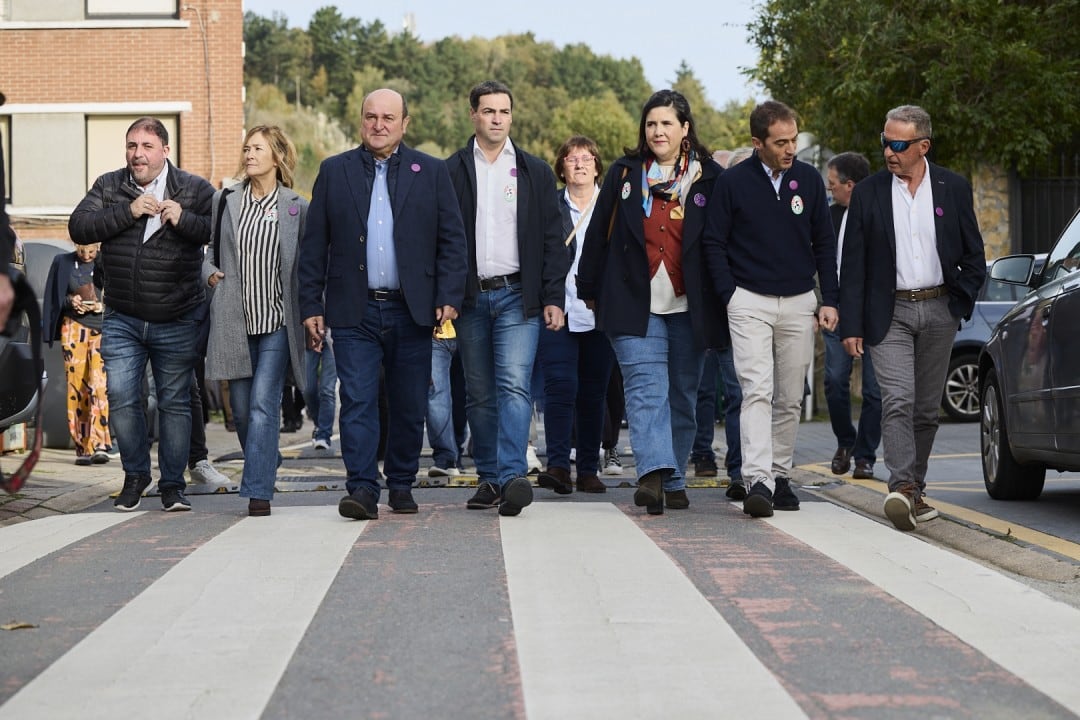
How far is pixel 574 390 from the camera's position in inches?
390

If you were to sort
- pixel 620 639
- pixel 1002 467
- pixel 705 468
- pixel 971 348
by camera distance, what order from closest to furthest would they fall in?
pixel 620 639
pixel 1002 467
pixel 705 468
pixel 971 348

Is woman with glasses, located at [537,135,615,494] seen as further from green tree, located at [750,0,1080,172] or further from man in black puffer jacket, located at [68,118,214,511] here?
green tree, located at [750,0,1080,172]

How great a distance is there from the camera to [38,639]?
5.25 meters

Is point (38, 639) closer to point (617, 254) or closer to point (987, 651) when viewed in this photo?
point (987, 651)

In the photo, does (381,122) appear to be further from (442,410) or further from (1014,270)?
(1014,270)

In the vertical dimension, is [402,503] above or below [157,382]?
below

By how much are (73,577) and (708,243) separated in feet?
11.4

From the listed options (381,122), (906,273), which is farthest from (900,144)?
(381,122)

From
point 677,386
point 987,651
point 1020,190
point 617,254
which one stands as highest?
point 1020,190

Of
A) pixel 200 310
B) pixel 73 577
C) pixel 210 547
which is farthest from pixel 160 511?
pixel 73 577

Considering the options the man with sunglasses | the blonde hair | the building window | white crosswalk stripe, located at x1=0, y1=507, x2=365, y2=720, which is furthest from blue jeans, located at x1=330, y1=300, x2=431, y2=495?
the building window

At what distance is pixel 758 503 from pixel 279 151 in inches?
121

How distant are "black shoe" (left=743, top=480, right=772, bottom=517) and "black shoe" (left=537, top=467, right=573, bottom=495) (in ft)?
5.70

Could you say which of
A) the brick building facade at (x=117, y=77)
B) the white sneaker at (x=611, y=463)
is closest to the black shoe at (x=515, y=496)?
the white sneaker at (x=611, y=463)
